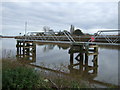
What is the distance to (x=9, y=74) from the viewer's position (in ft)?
10.7

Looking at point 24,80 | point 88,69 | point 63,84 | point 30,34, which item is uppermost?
point 30,34

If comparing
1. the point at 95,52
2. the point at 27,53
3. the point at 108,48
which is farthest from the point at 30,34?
the point at 108,48

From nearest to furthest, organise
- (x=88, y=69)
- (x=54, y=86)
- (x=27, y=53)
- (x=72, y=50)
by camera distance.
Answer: (x=54, y=86) < (x=88, y=69) < (x=72, y=50) < (x=27, y=53)

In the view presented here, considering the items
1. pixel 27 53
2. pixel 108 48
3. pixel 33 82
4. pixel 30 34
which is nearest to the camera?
pixel 33 82

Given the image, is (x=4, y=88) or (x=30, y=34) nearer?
(x=4, y=88)

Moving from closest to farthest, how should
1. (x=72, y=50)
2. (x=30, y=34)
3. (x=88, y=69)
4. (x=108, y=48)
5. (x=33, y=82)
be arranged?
(x=33, y=82), (x=88, y=69), (x=72, y=50), (x=30, y=34), (x=108, y=48)

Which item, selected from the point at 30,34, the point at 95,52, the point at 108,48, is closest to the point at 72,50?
the point at 95,52

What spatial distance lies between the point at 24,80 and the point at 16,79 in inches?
8.9

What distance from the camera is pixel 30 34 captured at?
16.7m

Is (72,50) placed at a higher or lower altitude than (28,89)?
higher

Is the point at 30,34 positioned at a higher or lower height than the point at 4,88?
higher

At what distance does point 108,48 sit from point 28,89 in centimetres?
1878

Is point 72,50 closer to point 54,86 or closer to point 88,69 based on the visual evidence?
point 88,69

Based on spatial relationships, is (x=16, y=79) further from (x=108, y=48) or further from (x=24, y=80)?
(x=108, y=48)
